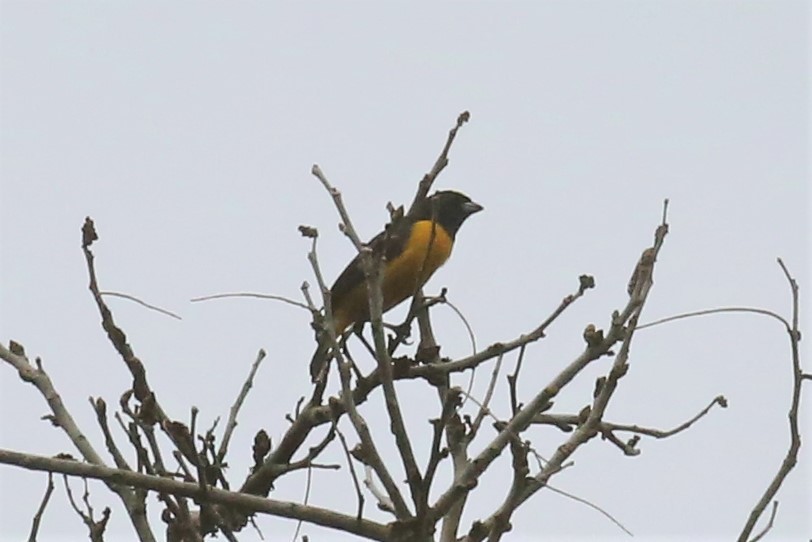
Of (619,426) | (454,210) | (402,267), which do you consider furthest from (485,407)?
(454,210)

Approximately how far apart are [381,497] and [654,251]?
1.16m

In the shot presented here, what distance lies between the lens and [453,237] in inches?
319

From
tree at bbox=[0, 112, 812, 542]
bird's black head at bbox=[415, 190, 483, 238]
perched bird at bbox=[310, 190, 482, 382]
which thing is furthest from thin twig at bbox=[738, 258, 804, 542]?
bird's black head at bbox=[415, 190, 483, 238]

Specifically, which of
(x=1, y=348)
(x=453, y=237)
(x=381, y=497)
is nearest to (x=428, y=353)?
(x=381, y=497)

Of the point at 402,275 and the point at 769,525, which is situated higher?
the point at 402,275

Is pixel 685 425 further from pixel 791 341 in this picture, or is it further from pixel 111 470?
pixel 111 470

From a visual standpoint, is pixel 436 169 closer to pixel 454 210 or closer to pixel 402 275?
pixel 402 275

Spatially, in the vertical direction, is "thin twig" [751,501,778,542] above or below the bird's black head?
below

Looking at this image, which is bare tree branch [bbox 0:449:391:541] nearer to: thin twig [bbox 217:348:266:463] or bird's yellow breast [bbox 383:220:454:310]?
thin twig [bbox 217:348:266:463]

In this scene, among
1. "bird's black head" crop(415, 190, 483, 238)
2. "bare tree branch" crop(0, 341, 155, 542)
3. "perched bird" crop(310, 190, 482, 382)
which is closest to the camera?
"bare tree branch" crop(0, 341, 155, 542)

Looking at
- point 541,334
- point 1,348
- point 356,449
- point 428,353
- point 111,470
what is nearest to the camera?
point 111,470

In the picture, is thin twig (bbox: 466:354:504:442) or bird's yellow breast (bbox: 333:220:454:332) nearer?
thin twig (bbox: 466:354:504:442)

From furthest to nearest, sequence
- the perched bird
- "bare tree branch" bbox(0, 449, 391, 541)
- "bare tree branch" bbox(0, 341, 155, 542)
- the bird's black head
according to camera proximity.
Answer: the bird's black head, the perched bird, "bare tree branch" bbox(0, 341, 155, 542), "bare tree branch" bbox(0, 449, 391, 541)

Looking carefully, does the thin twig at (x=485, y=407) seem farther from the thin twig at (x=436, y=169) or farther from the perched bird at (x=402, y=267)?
the perched bird at (x=402, y=267)
